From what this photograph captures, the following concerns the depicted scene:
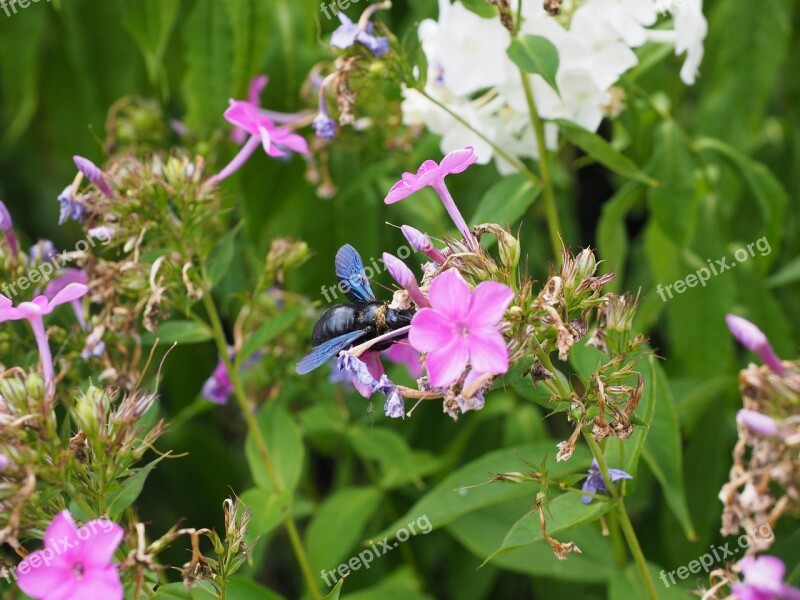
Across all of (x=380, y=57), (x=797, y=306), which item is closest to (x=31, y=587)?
(x=380, y=57)

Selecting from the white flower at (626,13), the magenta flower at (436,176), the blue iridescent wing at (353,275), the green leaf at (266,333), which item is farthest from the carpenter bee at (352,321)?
the white flower at (626,13)

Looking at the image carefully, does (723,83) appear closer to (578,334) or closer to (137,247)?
(578,334)

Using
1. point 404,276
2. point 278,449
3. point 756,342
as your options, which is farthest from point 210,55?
point 756,342

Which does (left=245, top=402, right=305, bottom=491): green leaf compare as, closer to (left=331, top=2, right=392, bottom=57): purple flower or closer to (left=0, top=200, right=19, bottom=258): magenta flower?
(left=0, top=200, right=19, bottom=258): magenta flower
